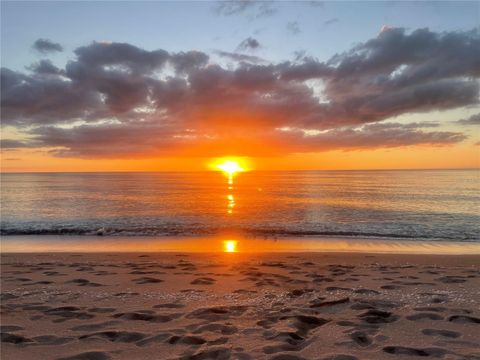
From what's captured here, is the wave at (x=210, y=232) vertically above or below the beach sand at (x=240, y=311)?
below

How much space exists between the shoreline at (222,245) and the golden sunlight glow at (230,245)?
126 millimetres

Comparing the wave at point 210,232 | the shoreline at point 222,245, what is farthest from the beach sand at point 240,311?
the wave at point 210,232

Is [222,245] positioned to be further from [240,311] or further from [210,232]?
[240,311]

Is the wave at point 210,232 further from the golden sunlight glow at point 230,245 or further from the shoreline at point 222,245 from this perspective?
the golden sunlight glow at point 230,245

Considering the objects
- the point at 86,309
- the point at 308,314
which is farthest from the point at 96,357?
the point at 308,314

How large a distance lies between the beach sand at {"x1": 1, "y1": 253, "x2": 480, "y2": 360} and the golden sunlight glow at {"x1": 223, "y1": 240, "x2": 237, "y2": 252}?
4468 mm

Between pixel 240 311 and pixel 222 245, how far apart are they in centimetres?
1048

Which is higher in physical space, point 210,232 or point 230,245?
point 230,245

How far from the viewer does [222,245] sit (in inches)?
662

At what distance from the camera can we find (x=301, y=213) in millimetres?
31812

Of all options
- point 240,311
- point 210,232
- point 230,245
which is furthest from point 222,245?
point 240,311

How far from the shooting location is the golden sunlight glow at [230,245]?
15.4 meters

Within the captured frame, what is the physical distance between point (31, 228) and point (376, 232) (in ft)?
69.4

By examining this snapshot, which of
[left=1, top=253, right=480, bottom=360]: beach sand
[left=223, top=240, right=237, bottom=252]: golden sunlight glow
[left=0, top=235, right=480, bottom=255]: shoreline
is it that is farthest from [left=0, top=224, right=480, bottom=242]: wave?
[left=1, top=253, right=480, bottom=360]: beach sand
